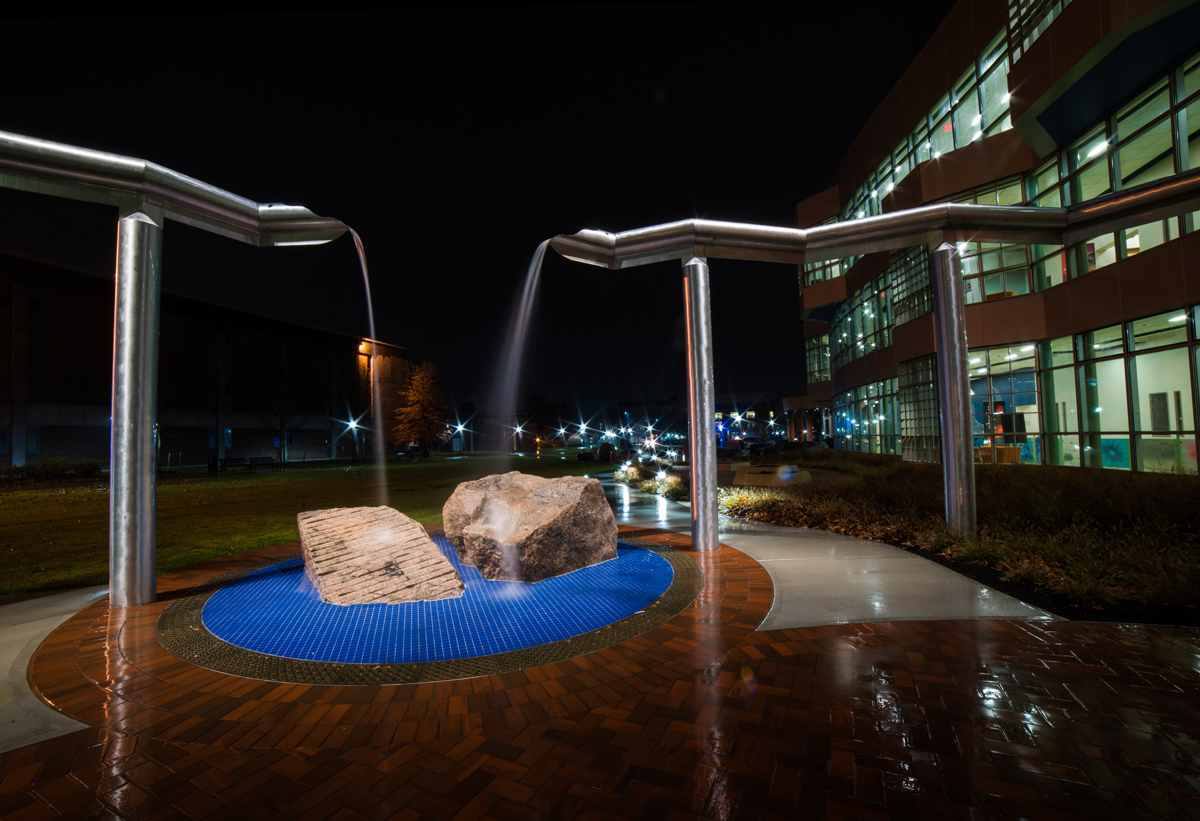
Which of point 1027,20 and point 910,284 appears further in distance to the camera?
point 910,284

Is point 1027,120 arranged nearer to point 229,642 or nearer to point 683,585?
point 683,585

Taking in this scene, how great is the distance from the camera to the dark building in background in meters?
27.6

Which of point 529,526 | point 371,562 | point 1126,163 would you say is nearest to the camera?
point 371,562

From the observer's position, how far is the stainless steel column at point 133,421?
15.3 ft

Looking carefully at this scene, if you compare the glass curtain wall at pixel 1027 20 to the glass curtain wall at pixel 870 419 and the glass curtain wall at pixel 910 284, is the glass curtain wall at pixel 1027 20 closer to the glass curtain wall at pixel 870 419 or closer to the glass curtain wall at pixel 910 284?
the glass curtain wall at pixel 910 284

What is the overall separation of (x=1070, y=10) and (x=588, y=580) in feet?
53.4

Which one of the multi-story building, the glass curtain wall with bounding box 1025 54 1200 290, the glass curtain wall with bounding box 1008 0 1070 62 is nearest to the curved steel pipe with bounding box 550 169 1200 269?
the multi-story building

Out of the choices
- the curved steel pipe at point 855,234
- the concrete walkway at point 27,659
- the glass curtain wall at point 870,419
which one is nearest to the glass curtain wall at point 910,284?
the glass curtain wall at point 870,419

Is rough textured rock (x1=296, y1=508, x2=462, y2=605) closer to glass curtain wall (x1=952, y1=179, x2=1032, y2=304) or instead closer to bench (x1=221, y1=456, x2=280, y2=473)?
glass curtain wall (x1=952, y1=179, x2=1032, y2=304)

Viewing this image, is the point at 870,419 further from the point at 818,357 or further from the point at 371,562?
the point at 371,562

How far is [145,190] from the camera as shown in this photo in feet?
15.5

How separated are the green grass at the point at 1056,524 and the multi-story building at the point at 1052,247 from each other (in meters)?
3.41

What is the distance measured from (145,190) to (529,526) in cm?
487

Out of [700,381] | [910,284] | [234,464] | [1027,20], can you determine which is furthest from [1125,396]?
[234,464]
